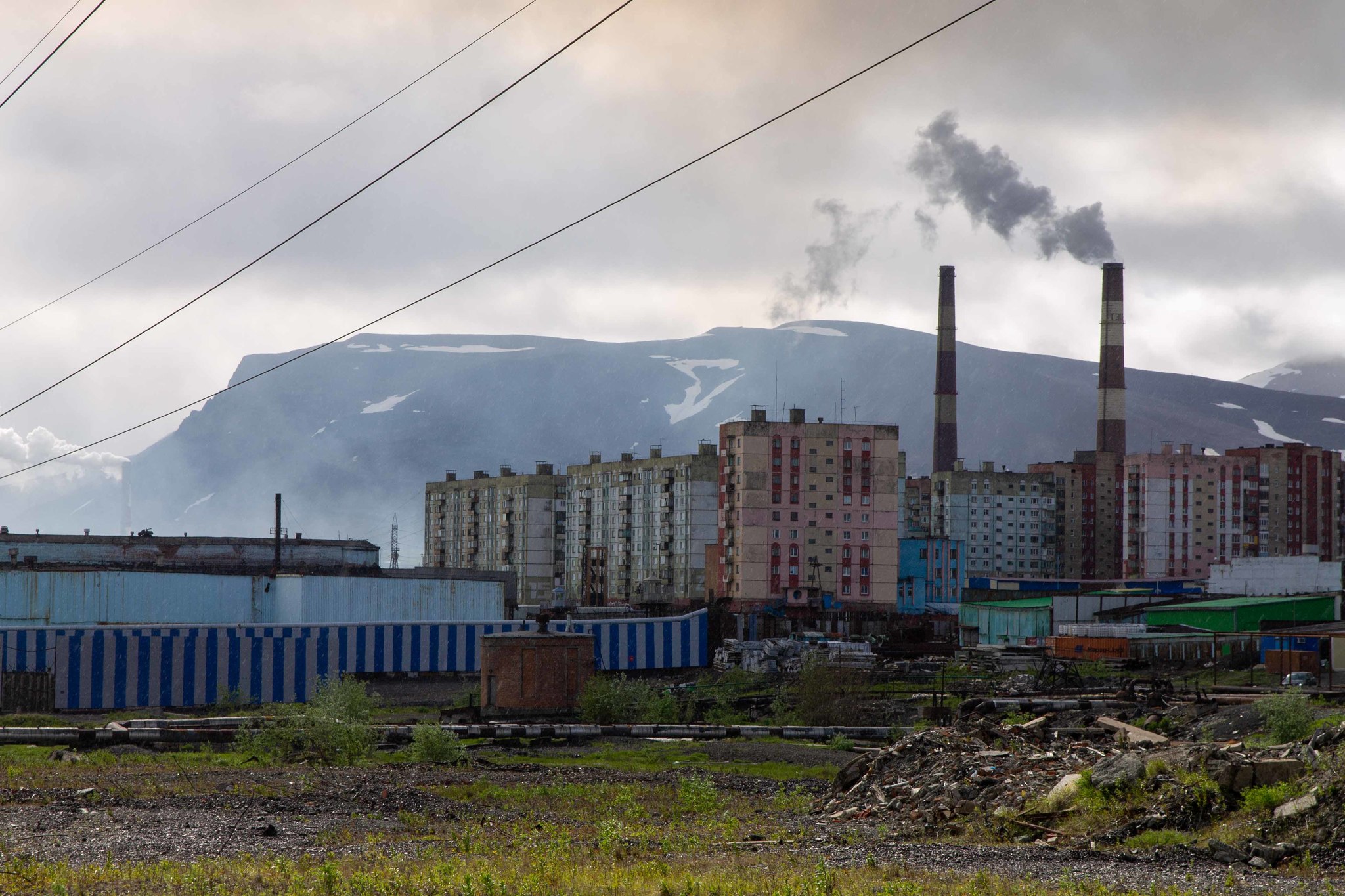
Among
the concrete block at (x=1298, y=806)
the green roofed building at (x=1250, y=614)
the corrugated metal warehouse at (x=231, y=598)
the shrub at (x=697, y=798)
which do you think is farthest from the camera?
the green roofed building at (x=1250, y=614)

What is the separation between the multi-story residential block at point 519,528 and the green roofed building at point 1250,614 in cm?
6699

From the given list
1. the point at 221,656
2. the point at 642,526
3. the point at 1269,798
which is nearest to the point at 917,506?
the point at 642,526

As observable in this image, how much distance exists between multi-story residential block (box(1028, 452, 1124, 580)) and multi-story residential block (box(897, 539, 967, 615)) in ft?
104

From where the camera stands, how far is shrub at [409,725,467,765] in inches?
1190

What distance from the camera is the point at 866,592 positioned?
338 feet

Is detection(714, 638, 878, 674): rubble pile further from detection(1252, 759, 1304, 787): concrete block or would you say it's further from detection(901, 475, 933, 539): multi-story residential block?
detection(901, 475, 933, 539): multi-story residential block

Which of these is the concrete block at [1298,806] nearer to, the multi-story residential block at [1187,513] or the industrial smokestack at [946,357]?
the industrial smokestack at [946,357]

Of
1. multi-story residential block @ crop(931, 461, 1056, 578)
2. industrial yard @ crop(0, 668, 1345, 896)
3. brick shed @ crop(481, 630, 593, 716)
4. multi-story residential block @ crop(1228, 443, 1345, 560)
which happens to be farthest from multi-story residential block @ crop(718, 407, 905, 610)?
industrial yard @ crop(0, 668, 1345, 896)

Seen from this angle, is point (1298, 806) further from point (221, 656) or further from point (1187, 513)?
point (1187, 513)

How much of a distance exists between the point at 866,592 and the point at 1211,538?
57.8m

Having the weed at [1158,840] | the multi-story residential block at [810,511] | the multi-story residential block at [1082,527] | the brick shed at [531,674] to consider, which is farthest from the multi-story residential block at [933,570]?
the weed at [1158,840]

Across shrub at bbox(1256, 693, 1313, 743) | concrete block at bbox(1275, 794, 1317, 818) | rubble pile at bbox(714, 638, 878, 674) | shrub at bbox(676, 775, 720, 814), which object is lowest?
rubble pile at bbox(714, 638, 878, 674)

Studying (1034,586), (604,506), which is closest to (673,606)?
(604,506)

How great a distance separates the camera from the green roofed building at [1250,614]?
251 feet
